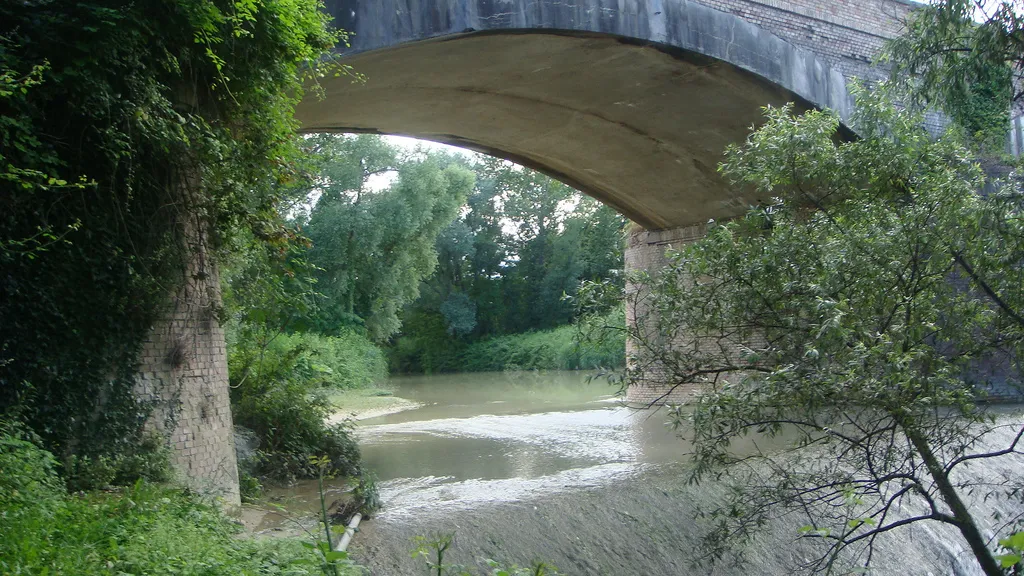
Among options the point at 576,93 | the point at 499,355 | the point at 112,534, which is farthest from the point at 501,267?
the point at 112,534

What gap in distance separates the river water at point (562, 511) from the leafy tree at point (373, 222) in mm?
15255

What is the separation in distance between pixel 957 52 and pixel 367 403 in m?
14.7

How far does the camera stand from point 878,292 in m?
5.84

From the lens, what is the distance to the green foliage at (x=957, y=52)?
19.4ft

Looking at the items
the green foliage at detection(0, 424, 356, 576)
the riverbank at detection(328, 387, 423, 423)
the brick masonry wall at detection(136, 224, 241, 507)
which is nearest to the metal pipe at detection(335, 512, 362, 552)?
the green foliage at detection(0, 424, 356, 576)

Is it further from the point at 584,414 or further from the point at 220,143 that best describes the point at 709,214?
the point at 220,143

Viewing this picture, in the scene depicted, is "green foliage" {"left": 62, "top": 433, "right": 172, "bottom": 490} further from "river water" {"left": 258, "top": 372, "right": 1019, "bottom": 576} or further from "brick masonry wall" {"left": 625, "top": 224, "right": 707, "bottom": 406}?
"brick masonry wall" {"left": 625, "top": 224, "right": 707, "bottom": 406}

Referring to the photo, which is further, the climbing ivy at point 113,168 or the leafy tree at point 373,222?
the leafy tree at point 373,222

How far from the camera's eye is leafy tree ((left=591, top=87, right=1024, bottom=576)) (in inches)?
217

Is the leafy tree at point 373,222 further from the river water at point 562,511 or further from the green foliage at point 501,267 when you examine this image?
the river water at point 562,511

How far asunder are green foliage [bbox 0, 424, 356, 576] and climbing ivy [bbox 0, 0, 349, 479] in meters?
0.68

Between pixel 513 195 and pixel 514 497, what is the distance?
34.4 m

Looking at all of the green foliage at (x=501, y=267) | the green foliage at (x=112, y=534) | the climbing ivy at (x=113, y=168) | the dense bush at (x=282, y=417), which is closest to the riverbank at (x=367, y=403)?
the dense bush at (x=282, y=417)

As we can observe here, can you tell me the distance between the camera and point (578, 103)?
11.3m
